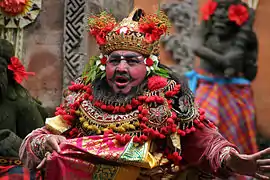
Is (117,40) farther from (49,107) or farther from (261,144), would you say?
(261,144)

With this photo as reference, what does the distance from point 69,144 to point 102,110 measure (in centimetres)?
30

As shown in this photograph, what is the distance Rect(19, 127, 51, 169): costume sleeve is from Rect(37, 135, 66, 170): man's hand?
0.07 m

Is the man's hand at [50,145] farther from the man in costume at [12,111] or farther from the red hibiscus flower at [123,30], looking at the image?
the man in costume at [12,111]

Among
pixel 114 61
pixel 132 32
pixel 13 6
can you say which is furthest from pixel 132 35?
pixel 13 6

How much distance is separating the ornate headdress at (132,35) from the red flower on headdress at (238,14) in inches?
158

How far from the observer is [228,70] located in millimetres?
9797

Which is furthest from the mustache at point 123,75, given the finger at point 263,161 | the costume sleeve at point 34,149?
the finger at point 263,161

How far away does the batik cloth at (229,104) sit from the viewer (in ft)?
31.8

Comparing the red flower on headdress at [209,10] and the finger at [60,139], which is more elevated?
the red flower on headdress at [209,10]

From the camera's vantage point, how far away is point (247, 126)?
996cm

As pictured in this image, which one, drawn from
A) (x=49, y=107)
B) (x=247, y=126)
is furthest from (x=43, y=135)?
(x=247, y=126)

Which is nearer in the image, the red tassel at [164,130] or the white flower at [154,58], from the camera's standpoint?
the red tassel at [164,130]

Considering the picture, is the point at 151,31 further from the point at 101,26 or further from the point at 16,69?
the point at 16,69

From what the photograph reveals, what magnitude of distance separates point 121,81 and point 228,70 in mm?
4022
